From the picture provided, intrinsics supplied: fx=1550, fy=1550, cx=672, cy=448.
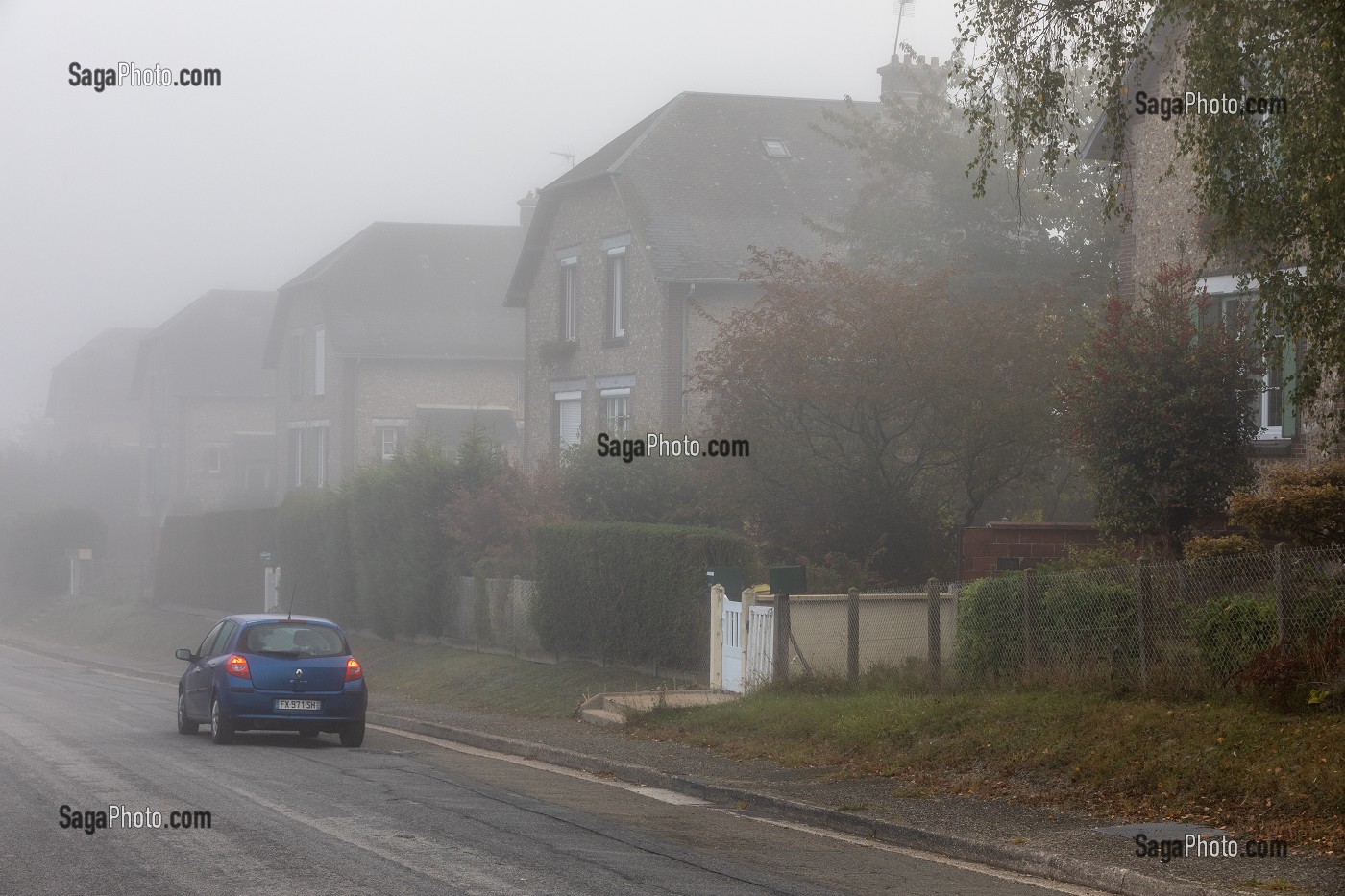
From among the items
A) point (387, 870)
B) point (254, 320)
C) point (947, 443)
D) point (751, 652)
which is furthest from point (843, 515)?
point (254, 320)

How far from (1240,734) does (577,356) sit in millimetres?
26595

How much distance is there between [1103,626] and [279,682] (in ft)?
28.3

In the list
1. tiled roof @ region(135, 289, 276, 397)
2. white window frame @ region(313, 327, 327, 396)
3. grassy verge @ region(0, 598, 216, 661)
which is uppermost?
tiled roof @ region(135, 289, 276, 397)

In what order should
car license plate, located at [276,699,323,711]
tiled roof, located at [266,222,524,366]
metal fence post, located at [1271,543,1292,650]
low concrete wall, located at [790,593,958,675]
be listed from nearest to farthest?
metal fence post, located at [1271,543,1292,650], car license plate, located at [276,699,323,711], low concrete wall, located at [790,593,958,675], tiled roof, located at [266,222,524,366]

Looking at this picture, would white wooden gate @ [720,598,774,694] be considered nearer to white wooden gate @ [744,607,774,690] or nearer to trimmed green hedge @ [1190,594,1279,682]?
white wooden gate @ [744,607,774,690]

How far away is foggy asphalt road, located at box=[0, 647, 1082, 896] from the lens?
8.74 m

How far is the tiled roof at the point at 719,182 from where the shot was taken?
33.8 meters

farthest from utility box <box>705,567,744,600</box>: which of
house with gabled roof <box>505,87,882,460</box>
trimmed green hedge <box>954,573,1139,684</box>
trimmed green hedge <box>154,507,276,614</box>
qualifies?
trimmed green hedge <box>154,507,276,614</box>

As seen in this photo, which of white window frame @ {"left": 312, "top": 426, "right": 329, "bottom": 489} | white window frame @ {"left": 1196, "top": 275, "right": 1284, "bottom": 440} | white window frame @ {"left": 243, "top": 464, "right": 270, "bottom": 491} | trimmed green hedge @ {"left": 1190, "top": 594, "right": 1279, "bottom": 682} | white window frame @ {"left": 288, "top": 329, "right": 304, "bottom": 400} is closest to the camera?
trimmed green hedge @ {"left": 1190, "top": 594, "right": 1279, "bottom": 682}

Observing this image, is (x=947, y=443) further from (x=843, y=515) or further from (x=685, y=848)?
(x=685, y=848)

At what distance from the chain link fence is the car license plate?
538 centimetres

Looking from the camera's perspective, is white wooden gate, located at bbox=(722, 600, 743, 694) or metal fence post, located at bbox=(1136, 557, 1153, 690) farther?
white wooden gate, located at bbox=(722, 600, 743, 694)

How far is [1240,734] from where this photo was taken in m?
11.2

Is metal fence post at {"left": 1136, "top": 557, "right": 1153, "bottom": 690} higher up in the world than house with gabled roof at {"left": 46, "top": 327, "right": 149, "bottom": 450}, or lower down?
lower down
